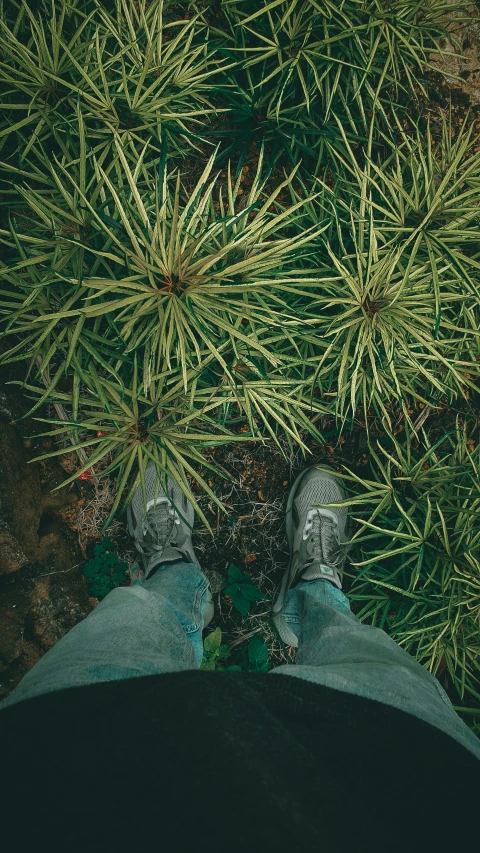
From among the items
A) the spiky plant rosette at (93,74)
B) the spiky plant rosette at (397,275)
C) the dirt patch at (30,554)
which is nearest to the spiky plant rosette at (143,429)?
the dirt patch at (30,554)

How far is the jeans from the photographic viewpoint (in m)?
0.84

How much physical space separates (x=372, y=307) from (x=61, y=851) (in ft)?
4.05

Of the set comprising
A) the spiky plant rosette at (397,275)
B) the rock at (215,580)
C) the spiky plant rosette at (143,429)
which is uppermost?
the spiky plant rosette at (397,275)

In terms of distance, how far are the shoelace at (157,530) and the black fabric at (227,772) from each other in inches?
28.4

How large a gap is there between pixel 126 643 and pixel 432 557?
37.4 inches

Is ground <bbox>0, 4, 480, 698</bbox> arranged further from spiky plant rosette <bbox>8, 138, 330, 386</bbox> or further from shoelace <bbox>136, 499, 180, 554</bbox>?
spiky plant rosette <bbox>8, 138, 330, 386</bbox>

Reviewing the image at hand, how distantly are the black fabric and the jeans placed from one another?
0.22ft

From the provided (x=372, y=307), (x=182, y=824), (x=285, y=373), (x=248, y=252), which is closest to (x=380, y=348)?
(x=372, y=307)

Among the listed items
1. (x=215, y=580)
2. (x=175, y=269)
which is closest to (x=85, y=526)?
(x=215, y=580)

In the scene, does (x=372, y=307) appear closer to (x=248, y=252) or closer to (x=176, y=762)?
(x=248, y=252)

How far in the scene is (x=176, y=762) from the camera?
24.3 inches

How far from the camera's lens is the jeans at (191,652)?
837 millimetres

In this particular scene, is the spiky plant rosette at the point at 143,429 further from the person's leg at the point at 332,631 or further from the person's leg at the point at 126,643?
the person's leg at the point at 332,631

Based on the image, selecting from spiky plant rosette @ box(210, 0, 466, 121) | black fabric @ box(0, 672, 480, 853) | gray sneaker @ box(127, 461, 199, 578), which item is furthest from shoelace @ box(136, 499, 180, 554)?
spiky plant rosette @ box(210, 0, 466, 121)
